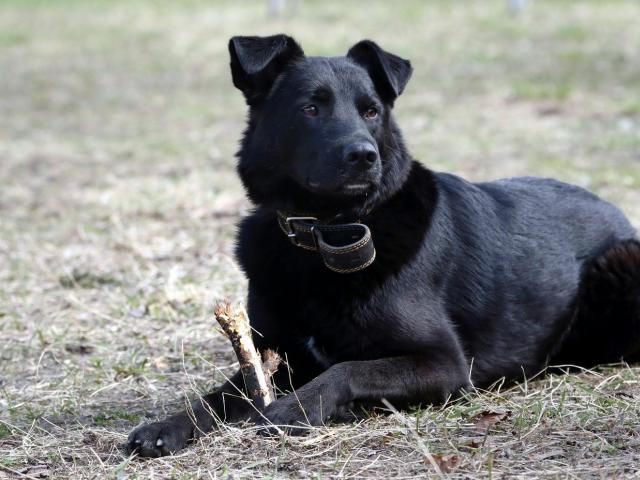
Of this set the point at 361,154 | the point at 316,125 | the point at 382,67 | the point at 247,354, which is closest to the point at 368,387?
the point at 247,354

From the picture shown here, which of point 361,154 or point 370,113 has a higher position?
point 370,113

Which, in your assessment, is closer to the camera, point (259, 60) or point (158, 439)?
point (158, 439)

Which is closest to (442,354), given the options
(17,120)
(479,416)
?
(479,416)

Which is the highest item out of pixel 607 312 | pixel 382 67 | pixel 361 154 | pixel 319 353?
pixel 382 67

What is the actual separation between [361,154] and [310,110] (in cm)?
41

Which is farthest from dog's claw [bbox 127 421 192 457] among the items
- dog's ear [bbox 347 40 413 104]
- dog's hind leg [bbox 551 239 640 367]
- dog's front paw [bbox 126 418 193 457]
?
dog's hind leg [bbox 551 239 640 367]

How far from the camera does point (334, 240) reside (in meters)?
4.34

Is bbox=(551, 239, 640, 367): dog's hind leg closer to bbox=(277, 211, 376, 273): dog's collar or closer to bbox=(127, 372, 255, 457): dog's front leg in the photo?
bbox=(277, 211, 376, 273): dog's collar

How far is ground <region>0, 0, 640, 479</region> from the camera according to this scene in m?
3.75

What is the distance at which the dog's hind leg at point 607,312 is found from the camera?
194 inches

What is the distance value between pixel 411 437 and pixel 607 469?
28.9 inches

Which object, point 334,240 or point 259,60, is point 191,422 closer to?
point 334,240

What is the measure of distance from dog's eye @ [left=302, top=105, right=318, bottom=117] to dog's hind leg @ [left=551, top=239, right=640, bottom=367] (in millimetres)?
1642

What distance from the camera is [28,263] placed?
288 inches
